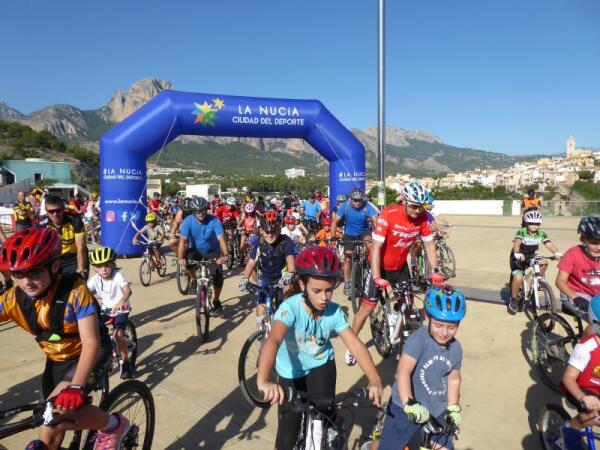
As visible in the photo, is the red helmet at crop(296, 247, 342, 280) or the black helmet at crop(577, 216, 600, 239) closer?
the red helmet at crop(296, 247, 342, 280)

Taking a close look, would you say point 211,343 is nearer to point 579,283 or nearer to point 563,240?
point 579,283

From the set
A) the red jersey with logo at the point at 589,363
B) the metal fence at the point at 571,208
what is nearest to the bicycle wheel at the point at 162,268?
the red jersey with logo at the point at 589,363

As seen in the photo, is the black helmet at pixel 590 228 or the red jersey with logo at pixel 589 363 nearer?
the red jersey with logo at pixel 589 363

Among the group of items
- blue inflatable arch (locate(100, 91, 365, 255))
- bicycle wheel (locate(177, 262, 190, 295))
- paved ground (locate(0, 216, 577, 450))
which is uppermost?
blue inflatable arch (locate(100, 91, 365, 255))

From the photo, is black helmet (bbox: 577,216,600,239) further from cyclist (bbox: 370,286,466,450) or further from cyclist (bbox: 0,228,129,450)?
cyclist (bbox: 0,228,129,450)

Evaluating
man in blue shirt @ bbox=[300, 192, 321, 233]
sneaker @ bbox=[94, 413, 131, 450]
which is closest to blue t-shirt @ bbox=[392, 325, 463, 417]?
sneaker @ bbox=[94, 413, 131, 450]

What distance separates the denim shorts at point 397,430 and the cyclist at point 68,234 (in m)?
4.59

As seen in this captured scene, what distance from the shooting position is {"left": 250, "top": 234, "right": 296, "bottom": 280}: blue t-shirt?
5.46 metres

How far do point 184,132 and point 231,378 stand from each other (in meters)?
11.2

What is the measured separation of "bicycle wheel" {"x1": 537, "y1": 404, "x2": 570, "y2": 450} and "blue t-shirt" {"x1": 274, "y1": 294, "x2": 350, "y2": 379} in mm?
1958

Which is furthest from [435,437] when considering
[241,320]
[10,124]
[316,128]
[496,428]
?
[10,124]

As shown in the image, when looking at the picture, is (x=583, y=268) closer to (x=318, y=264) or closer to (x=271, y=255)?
(x=318, y=264)

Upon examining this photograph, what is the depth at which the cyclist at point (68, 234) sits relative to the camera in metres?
5.44

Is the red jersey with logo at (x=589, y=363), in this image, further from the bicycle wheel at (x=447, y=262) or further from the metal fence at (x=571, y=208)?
the metal fence at (x=571, y=208)
